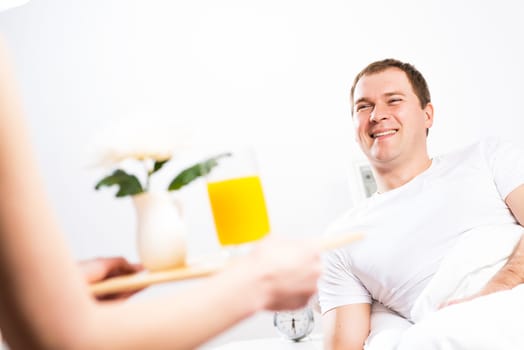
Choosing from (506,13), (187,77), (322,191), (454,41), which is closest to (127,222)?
(187,77)

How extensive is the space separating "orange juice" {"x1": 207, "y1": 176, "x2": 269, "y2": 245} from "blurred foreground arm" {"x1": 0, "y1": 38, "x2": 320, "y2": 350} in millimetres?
495

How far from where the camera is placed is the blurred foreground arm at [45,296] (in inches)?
20.3

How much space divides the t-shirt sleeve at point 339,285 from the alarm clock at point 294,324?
33cm

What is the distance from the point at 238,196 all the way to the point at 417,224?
2.77ft

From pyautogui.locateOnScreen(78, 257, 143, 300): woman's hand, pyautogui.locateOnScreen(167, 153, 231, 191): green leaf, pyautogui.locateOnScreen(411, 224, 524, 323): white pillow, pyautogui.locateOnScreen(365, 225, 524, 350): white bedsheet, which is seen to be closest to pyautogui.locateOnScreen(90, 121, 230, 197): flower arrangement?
pyautogui.locateOnScreen(167, 153, 231, 191): green leaf

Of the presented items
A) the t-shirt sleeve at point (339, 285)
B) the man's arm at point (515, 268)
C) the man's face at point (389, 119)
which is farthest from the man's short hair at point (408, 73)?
the t-shirt sleeve at point (339, 285)

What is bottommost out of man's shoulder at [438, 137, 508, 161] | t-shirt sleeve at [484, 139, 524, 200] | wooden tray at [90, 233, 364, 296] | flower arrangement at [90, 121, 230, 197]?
t-shirt sleeve at [484, 139, 524, 200]

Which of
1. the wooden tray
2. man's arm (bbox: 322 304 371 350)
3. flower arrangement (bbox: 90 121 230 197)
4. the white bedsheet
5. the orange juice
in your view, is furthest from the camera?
man's arm (bbox: 322 304 371 350)

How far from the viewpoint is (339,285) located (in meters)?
1.87

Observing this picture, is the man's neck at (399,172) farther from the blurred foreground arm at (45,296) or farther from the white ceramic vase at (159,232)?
the blurred foreground arm at (45,296)

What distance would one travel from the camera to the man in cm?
178

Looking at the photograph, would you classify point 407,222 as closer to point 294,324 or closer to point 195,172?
point 294,324

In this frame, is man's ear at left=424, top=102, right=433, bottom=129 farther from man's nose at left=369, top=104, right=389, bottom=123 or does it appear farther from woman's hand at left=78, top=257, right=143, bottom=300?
woman's hand at left=78, top=257, right=143, bottom=300

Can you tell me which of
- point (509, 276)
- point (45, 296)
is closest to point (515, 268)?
point (509, 276)
